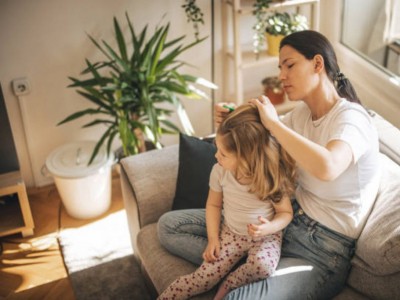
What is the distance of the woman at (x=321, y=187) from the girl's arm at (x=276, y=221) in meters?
0.07

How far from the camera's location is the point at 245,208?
1677 mm

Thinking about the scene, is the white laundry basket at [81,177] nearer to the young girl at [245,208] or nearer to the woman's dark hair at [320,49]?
the young girl at [245,208]

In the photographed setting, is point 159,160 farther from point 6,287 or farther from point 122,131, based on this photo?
point 6,287

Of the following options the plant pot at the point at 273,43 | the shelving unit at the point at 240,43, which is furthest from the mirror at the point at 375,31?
the plant pot at the point at 273,43

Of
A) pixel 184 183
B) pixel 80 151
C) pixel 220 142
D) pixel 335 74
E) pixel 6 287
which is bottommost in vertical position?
pixel 6 287

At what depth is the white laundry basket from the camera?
2.50 m

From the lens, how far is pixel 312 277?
1.56m

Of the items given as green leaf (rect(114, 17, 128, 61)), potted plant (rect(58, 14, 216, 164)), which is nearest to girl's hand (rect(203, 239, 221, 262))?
potted plant (rect(58, 14, 216, 164))

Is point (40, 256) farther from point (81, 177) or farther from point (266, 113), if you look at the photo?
point (266, 113)

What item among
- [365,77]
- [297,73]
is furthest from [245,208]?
[365,77]

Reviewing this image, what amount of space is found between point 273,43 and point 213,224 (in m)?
1.47

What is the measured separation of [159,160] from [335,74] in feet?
2.66

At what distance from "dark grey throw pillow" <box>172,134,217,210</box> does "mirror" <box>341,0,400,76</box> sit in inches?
41.9

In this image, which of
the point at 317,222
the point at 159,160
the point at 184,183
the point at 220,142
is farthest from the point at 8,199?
the point at 317,222
